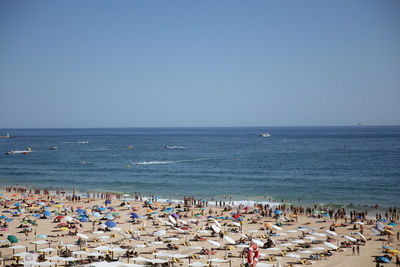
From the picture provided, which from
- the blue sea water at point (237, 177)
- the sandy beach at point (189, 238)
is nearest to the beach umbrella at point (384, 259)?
the sandy beach at point (189, 238)

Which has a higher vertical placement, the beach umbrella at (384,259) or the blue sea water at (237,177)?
the beach umbrella at (384,259)

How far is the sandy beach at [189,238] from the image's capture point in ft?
66.4

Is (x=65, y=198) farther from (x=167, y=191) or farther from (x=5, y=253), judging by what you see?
(x=5, y=253)

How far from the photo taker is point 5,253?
69.5 feet

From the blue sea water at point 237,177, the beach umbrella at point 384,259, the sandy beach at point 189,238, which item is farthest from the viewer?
the blue sea water at point 237,177

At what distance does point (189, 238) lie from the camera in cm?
2541

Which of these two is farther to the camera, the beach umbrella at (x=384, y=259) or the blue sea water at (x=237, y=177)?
the blue sea water at (x=237, y=177)

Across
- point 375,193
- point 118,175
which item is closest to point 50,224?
point 118,175

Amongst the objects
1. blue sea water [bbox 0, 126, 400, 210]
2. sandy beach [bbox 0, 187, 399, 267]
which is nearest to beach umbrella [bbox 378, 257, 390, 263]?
sandy beach [bbox 0, 187, 399, 267]

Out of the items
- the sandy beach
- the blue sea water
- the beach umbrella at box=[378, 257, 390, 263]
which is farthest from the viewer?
the blue sea water

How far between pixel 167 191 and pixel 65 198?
13659 millimetres

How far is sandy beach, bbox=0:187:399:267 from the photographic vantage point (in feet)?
66.4

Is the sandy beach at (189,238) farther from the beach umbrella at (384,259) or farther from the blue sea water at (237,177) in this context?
the blue sea water at (237,177)

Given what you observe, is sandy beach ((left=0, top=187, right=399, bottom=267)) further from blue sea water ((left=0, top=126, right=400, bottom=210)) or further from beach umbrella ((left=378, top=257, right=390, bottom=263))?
blue sea water ((left=0, top=126, right=400, bottom=210))
